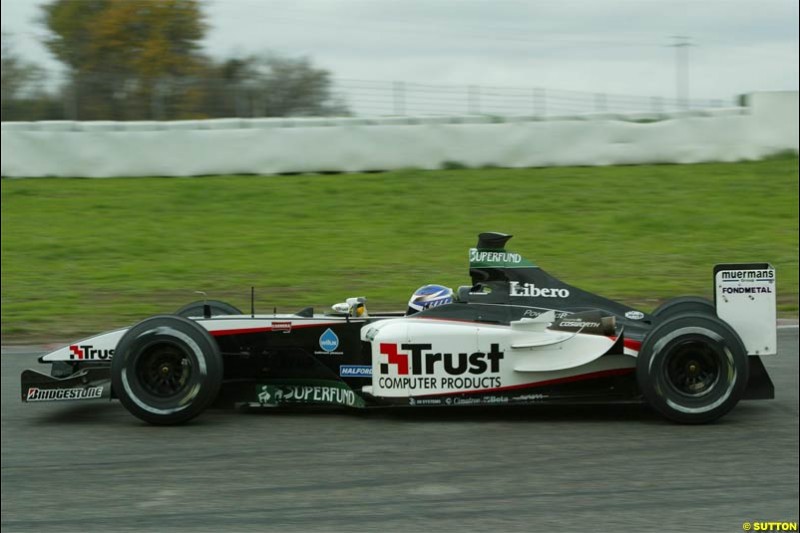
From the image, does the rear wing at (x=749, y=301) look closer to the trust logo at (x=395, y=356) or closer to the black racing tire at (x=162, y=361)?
the trust logo at (x=395, y=356)

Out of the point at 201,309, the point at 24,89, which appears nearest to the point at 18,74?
the point at 24,89

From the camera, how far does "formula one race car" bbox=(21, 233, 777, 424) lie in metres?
6.03

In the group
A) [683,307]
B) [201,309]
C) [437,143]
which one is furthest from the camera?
[201,309]

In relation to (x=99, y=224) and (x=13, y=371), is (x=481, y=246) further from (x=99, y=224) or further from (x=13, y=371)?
(x=13, y=371)

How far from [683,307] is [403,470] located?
7.72 ft

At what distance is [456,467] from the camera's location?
538cm

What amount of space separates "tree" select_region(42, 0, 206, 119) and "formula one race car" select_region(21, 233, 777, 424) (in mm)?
1541

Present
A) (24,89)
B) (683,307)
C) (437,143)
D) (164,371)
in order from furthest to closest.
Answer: (437,143) < (683,307) < (164,371) < (24,89)

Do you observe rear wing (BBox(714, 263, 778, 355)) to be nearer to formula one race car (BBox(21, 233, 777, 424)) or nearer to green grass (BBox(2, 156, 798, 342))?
formula one race car (BBox(21, 233, 777, 424))

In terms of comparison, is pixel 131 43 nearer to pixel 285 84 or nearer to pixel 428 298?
pixel 285 84

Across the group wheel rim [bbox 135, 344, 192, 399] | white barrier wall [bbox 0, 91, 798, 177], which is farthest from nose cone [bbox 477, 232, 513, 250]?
wheel rim [bbox 135, 344, 192, 399]

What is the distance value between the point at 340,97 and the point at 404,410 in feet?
10.3

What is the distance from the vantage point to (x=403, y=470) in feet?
17.6

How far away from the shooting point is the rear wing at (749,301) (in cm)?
535
